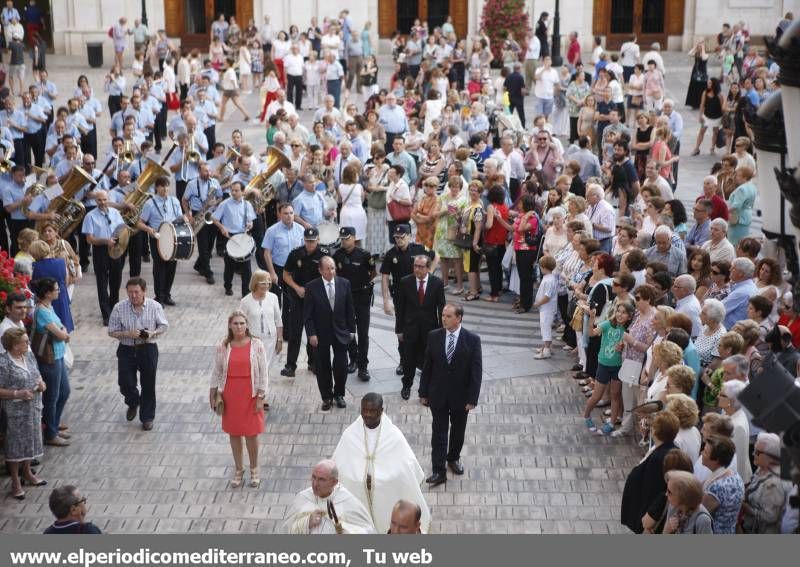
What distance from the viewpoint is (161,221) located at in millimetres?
15977

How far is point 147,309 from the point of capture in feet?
38.3

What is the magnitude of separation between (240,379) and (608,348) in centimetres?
348

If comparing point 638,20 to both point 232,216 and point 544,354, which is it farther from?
point 544,354

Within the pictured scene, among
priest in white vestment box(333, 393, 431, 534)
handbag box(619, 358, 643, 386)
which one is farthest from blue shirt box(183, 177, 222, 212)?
priest in white vestment box(333, 393, 431, 534)

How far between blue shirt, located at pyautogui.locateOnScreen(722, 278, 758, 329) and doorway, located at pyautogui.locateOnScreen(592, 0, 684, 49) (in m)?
29.5

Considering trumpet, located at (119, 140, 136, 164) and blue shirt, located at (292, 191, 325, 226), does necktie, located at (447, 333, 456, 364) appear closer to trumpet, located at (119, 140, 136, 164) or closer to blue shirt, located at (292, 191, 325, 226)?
blue shirt, located at (292, 191, 325, 226)

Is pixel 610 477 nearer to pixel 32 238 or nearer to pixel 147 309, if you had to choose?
pixel 147 309

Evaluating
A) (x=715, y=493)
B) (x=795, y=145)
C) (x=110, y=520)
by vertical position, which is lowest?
(x=110, y=520)

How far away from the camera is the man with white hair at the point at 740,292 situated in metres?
11.4

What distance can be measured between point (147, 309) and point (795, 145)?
7714 mm

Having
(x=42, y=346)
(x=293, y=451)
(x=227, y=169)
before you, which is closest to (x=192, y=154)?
(x=227, y=169)

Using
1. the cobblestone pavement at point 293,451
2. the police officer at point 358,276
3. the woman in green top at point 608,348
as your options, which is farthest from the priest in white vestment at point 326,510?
the police officer at point 358,276
